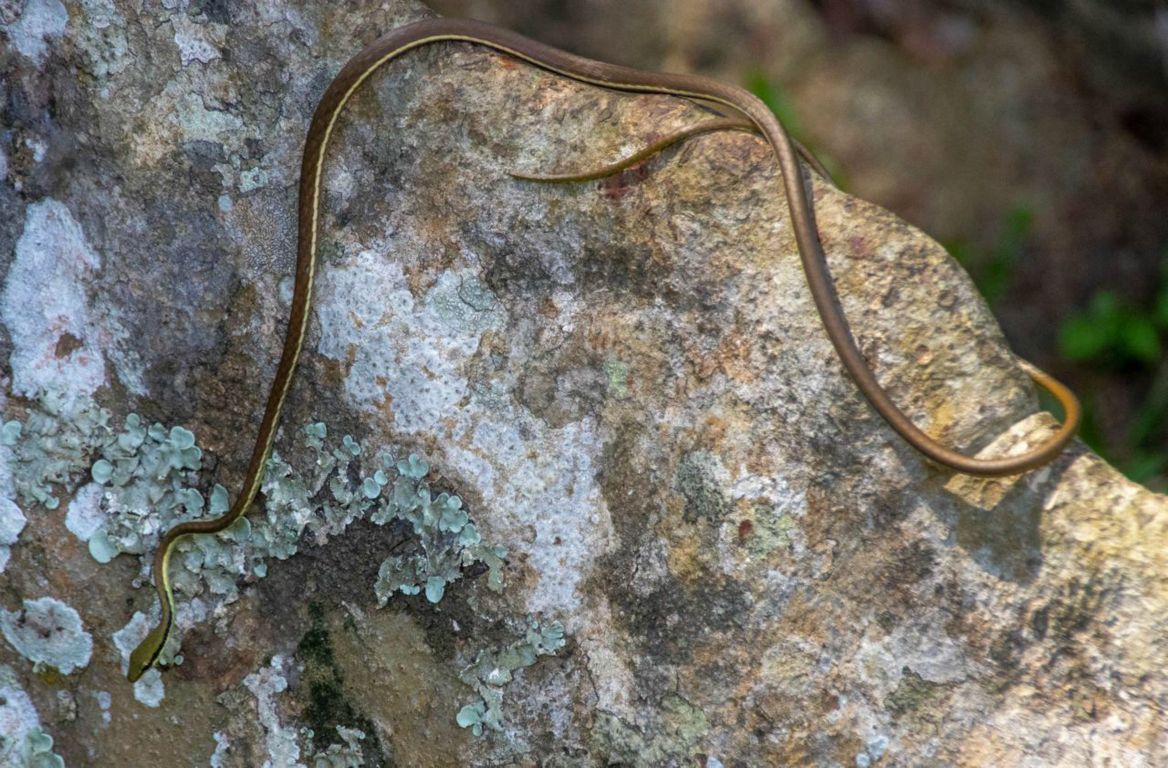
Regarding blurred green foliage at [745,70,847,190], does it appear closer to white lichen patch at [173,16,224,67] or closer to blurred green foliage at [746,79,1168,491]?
blurred green foliage at [746,79,1168,491]

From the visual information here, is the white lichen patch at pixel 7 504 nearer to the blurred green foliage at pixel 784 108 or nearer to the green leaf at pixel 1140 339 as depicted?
the blurred green foliage at pixel 784 108

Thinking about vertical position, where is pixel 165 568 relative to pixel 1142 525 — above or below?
above

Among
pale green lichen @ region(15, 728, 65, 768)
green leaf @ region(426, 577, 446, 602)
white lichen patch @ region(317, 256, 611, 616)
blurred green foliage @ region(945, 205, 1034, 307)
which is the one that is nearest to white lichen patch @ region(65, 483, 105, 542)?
pale green lichen @ region(15, 728, 65, 768)

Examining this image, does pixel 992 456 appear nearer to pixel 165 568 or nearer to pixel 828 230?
pixel 828 230

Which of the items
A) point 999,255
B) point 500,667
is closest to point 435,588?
point 500,667

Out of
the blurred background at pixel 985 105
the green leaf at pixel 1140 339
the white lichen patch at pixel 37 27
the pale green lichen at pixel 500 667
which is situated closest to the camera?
the pale green lichen at pixel 500 667

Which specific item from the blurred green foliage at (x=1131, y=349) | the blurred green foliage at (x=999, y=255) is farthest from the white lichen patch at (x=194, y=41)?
the blurred green foliage at (x=1131, y=349)

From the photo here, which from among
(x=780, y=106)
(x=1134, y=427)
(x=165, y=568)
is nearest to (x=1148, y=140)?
(x=1134, y=427)

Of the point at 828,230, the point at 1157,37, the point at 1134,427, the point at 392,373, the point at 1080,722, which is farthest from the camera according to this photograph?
the point at 1157,37
